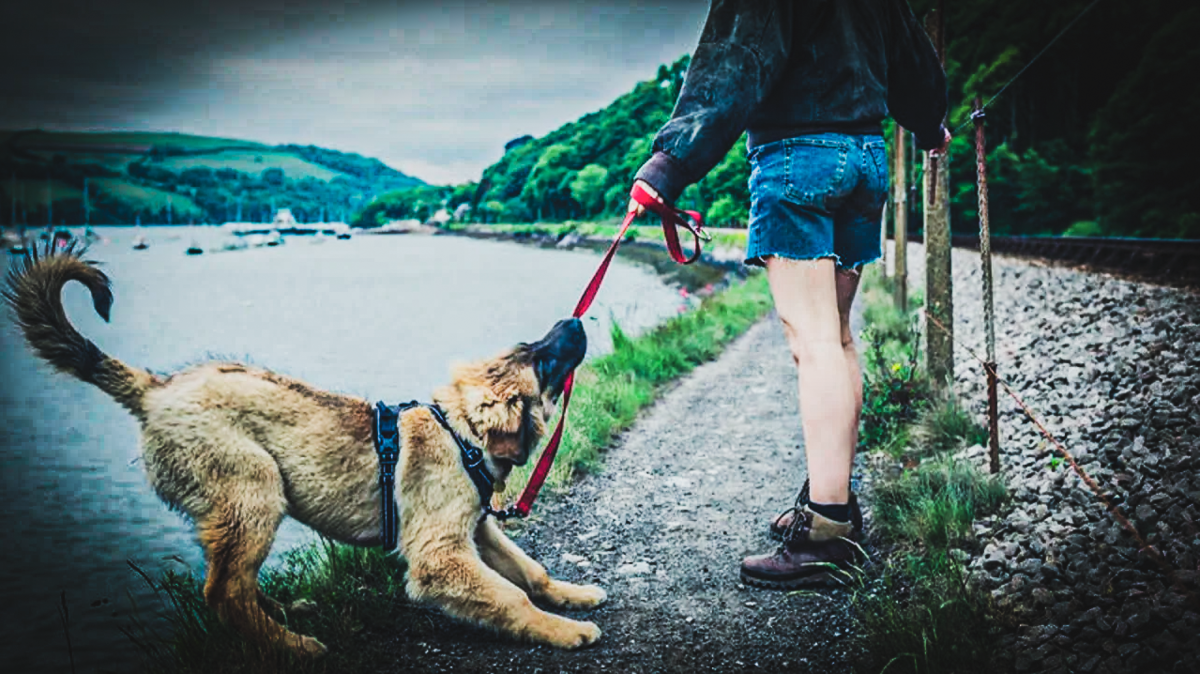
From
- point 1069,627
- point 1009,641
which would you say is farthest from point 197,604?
point 1069,627

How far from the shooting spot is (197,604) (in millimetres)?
2488

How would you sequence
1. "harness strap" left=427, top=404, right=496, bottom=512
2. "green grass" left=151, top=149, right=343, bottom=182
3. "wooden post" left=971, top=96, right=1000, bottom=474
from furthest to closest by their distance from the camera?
"green grass" left=151, top=149, right=343, bottom=182 < "wooden post" left=971, top=96, right=1000, bottom=474 < "harness strap" left=427, top=404, right=496, bottom=512

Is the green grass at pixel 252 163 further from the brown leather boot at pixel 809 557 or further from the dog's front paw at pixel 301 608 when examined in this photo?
the brown leather boot at pixel 809 557

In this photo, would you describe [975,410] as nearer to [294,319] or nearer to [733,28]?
[733,28]

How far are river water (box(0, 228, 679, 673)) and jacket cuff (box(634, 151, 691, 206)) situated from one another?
971 mm

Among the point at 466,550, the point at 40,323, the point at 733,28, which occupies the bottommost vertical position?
the point at 466,550

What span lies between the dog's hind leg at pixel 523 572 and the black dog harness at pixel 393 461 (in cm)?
25

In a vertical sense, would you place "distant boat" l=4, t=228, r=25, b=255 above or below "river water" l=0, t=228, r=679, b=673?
above

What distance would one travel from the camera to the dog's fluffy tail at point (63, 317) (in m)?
2.16

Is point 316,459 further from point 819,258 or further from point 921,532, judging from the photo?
point 921,532

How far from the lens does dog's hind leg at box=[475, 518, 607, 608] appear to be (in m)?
2.82

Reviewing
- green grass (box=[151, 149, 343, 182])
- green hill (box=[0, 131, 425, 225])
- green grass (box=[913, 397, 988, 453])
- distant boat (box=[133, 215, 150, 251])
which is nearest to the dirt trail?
green grass (box=[913, 397, 988, 453])

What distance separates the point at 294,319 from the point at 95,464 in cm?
559

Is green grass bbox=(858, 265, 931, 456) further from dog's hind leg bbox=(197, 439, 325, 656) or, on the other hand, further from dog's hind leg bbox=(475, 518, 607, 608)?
dog's hind leg bbox=(197, 439, 325, 656)
